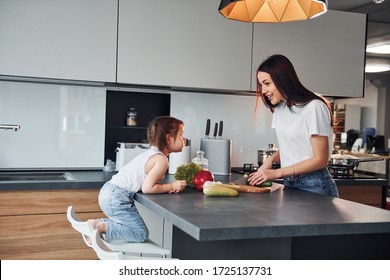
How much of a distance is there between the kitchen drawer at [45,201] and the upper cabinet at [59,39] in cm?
69

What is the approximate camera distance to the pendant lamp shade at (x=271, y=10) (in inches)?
95.7

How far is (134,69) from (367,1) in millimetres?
2726

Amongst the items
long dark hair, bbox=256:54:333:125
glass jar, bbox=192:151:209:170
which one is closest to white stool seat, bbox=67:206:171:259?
long dark hair, bbox=256:54:333:125

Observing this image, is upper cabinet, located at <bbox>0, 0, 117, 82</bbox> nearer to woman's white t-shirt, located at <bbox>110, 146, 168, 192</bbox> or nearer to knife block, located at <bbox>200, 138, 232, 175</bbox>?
knife block, located at <bbox>200, 138, 232, 175</bbox>

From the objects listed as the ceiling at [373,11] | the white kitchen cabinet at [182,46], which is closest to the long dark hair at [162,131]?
the white kitchen cabinet at [182,46]

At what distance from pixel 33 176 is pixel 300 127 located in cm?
173

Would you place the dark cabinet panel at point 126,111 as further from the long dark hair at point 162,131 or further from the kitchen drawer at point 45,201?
the long dark hair at point 162,131

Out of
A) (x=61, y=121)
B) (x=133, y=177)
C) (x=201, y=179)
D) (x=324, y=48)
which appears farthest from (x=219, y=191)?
(x=324, y=48)

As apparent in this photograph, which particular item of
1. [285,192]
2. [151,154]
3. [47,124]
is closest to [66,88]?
[47,124]

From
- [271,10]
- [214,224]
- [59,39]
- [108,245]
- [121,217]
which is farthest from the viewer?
[59,39]

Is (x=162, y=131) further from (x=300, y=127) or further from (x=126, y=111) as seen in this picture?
(x=126, y=111)

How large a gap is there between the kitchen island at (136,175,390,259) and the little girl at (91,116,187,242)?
92 mm

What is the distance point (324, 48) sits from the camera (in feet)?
11.6

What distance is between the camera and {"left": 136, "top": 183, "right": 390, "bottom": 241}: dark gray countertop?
1.46 m
